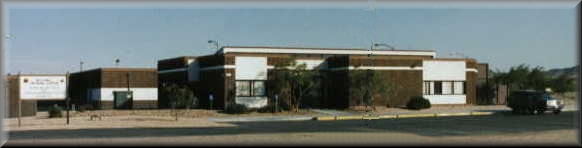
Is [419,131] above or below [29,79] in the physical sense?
below

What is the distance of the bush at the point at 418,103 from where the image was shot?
1706 inches

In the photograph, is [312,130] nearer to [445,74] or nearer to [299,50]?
[445,74]

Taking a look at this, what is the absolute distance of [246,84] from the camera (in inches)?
1730

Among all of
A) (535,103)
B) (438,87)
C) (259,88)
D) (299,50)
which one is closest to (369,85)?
(259,88)

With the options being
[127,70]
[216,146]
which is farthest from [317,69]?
[216,146]

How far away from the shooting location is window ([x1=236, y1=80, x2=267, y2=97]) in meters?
43.7

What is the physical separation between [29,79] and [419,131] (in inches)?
578

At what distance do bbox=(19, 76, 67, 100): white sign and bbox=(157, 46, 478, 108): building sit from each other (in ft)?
49.2

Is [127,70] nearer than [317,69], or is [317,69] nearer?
[317,69]

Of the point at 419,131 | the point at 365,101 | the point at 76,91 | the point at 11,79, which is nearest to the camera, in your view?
the point at 419,131

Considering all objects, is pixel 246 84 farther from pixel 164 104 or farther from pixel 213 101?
pixel 164 104

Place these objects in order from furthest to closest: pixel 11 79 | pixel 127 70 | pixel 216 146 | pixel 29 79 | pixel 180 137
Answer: pixel 127 70, pixel 11 79, pixel 29 79, pixel 180 137, pixel 216 146

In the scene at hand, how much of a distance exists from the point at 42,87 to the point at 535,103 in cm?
2365

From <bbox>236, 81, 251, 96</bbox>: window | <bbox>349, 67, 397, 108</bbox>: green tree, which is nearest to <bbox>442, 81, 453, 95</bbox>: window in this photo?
<bbox>349, 67, 397, 108</bbox>: green tree
